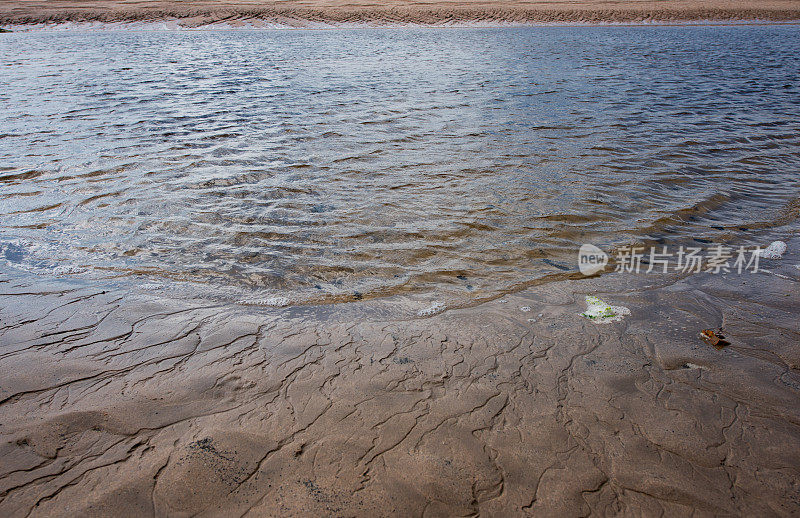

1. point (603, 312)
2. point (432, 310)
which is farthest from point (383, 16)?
point (603, 312)

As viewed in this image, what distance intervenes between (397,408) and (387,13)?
110ft

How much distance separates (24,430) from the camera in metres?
2.15

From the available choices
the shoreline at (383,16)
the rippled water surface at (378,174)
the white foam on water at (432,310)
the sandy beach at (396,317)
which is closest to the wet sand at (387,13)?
the shoreline at (383,16)

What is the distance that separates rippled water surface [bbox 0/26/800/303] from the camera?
3844 mm

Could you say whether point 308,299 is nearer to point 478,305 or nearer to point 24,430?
point 478,305

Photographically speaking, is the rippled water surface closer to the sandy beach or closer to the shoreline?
the sandy beach

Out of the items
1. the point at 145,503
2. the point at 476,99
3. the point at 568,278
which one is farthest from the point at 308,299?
the point at 476,99

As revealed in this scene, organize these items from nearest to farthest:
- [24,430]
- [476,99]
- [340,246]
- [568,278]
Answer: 1. [24,430]
2. [568,278]
3. [340,246]
4. [476,99]

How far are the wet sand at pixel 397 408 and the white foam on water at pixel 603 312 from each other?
0.07 meters

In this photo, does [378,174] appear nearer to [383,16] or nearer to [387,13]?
[383,16]

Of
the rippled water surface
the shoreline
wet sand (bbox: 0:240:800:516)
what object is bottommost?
wet sand (bbox: 0:240:800:516)

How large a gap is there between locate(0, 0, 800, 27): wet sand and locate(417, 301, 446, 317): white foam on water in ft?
101

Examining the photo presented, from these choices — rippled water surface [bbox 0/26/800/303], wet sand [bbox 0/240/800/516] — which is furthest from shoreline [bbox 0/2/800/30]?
wet sand [bbox 0/240/800/516]

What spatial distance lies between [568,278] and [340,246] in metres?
1.93
